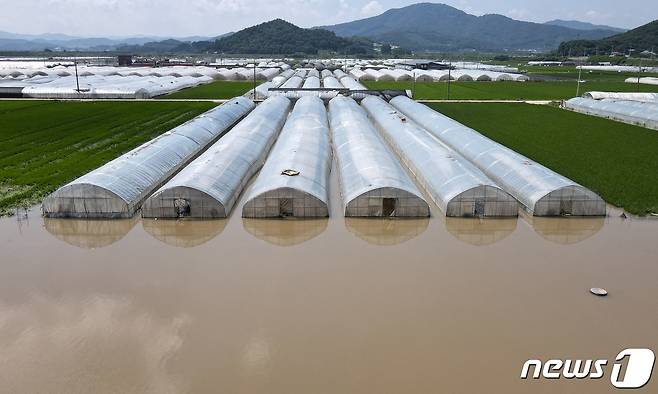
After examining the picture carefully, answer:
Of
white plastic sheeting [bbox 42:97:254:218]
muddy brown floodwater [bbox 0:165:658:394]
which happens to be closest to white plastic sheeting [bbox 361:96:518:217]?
muddy brown floodwater [bbox 0:165:658:394]

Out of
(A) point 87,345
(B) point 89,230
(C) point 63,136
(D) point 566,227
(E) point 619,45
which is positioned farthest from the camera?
(E) point 619,45

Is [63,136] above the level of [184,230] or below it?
above

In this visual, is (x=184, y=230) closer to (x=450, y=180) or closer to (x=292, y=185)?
(x=292, y=185)

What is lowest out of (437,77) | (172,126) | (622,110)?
(172,126)

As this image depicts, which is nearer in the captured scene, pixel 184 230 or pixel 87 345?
pixel 87 345

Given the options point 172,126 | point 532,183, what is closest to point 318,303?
point 532,183

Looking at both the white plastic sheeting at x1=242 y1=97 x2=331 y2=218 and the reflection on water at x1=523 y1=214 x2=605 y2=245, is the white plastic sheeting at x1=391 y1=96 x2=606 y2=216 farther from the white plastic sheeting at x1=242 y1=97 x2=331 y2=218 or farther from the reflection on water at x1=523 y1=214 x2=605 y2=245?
the white plastic sheeting at x1=242 y1=97 x2=331 y2=218

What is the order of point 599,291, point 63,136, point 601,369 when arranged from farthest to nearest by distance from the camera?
point 63,136
point 599,291
point 601,369

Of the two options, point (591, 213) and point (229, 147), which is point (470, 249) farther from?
point (229, 147)
